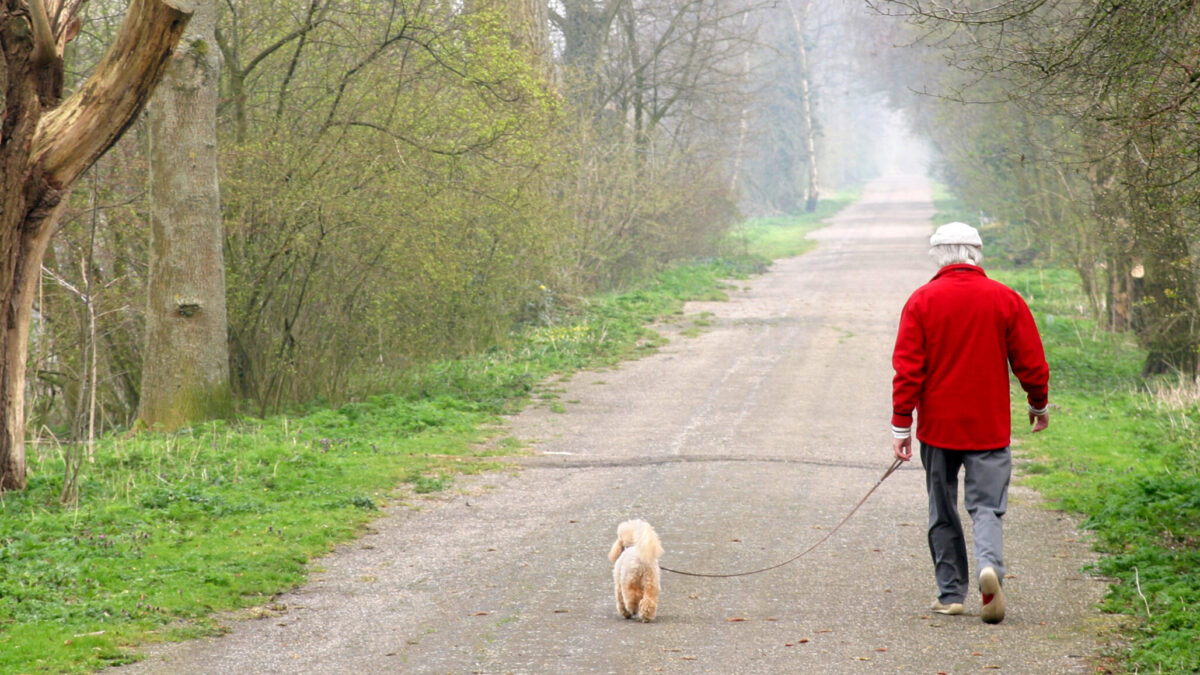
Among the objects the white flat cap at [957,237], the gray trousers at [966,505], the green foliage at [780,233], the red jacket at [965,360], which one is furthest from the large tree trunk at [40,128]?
Result: the green foliage at [780,233]

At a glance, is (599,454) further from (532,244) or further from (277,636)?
(532,244)

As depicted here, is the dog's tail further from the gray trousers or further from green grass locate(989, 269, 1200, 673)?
green grass locate(989, 269, 1200, 673)

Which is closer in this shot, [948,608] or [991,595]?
[991,595]

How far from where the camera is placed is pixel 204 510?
8414 mm

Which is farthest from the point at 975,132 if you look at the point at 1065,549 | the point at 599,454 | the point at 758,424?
the point at 1065,549

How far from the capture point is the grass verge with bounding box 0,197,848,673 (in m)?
6.03

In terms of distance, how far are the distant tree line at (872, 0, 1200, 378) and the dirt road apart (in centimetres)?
262

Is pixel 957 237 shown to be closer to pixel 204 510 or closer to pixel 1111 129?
pixel 1111 129

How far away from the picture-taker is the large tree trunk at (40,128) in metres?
8.51

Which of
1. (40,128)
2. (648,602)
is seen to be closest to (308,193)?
(40,128)

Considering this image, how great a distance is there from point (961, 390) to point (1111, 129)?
3.95 metres

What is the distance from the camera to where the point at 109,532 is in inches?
306

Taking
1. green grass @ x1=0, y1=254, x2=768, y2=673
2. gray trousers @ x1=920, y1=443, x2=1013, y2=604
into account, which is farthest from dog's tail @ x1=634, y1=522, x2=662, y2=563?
green grass @ x1=0, y1=254, x2=768, y2=673

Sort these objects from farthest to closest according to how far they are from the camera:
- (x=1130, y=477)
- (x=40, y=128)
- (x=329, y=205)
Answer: (x=329, y=205), (x=1130, y=477), (x=40, y=128)
